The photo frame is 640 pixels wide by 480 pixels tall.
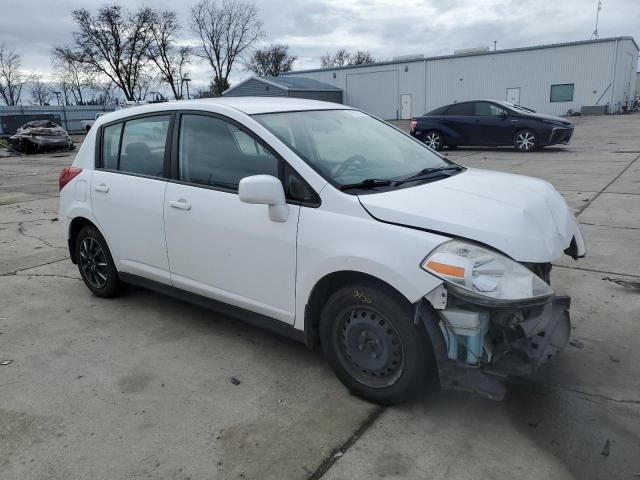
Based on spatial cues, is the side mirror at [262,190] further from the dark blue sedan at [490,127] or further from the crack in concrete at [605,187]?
the dark blue sedan at [490,127]

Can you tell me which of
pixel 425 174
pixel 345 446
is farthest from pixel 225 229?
pixel 345 446

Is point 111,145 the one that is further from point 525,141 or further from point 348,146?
point 525,141

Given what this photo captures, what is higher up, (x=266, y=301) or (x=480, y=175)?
(x=480, y=175)

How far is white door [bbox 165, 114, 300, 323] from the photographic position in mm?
3242

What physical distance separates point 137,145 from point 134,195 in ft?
1.49

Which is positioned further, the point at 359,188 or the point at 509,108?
the point at 509,108

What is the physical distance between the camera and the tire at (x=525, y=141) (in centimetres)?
1561

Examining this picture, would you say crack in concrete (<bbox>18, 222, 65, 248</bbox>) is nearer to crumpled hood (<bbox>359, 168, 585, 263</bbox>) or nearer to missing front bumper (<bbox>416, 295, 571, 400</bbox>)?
crumpled hood (<bbox>359, 168, 585, 263</bbox>)

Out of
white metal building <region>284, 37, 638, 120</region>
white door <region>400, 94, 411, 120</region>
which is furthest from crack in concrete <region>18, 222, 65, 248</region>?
white door <region>400, 94, 411, 120</region>

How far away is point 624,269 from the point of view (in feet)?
16.8

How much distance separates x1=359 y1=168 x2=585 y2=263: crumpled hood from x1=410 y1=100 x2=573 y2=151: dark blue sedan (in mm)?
13384

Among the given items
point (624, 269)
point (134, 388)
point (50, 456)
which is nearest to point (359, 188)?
point (134, 388)

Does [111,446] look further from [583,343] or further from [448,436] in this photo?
[583,343]

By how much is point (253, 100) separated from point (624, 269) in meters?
3.85
